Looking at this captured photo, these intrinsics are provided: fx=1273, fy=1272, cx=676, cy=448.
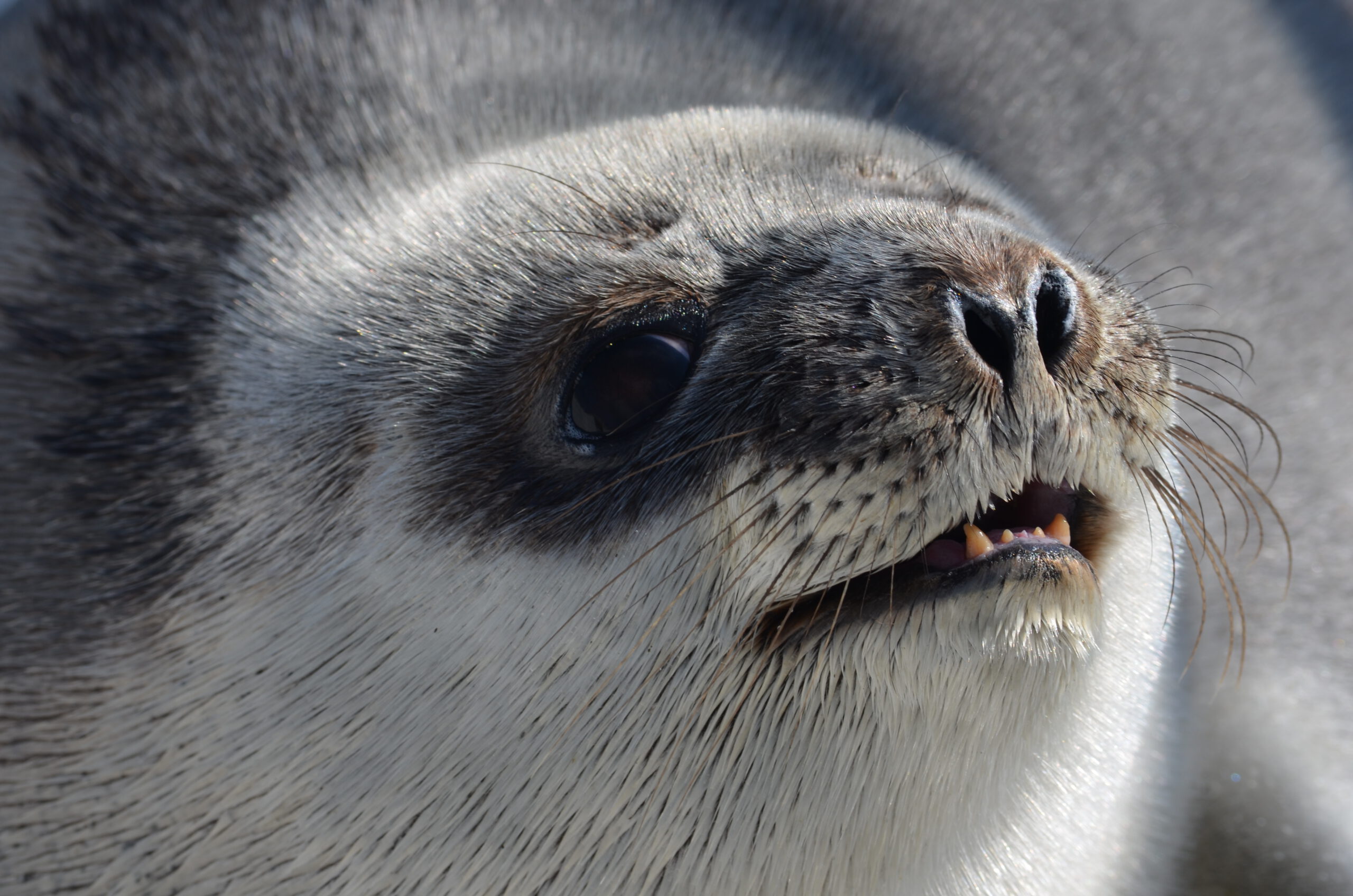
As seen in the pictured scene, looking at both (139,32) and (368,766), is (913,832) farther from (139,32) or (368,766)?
(139,32)

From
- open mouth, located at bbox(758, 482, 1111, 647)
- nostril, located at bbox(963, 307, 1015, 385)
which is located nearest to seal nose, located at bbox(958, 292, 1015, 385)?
nostril, located at bbox(963, 307, 1015, 385)

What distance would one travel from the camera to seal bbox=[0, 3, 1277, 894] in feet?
4.83

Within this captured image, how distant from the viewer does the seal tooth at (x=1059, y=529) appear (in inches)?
60.7

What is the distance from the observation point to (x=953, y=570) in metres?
1.45

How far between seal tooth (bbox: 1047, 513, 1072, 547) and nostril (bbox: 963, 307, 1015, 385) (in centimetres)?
Answer: 22

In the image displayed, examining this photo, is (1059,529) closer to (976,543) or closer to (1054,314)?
(976,543)

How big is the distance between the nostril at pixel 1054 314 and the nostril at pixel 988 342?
68 mm

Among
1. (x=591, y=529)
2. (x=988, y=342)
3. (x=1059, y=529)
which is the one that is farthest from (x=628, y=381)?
(x=1059, y=529)

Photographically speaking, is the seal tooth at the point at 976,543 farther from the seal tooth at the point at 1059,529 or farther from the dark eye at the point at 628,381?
the dark eye at the point at 628,381

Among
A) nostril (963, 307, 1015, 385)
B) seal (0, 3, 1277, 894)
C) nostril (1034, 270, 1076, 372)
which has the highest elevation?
nostril (1034, 270, 1076, 372)

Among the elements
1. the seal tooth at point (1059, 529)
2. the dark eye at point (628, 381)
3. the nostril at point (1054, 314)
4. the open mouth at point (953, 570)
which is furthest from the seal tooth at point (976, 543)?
the dark eye at point (628, 381)

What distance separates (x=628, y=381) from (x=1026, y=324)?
0.51 metres

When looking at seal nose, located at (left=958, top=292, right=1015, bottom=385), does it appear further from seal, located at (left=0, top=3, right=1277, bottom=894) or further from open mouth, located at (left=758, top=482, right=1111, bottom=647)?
open mouth, located at (left=758, top=482, right=1111, bottom=647)

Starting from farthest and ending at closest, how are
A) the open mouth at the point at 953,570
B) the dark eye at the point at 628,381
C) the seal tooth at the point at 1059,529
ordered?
the dark eye at the point at 628,381 < the seal tooth at the point at 1059,529 < the open mouth at the point at 953,570
